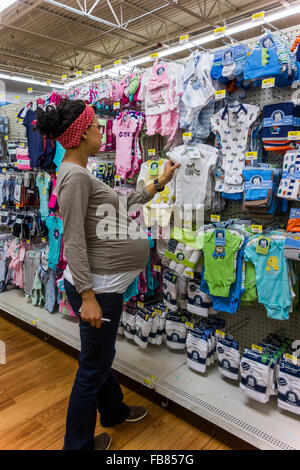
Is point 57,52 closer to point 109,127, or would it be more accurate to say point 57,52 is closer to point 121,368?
point 109,127

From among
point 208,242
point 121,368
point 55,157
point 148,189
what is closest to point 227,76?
point 148,189

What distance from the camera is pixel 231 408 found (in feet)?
6.89

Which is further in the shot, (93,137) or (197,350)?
(197,350)

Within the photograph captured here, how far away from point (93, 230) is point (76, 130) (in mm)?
474

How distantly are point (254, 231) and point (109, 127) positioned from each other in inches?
65.0

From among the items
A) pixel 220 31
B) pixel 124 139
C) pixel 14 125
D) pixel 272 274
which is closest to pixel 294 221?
pixel 272 274

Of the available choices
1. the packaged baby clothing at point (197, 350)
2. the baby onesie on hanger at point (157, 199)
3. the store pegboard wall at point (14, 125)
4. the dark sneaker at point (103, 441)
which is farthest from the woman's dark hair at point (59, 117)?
the store pegboard wall at point (14, 125)

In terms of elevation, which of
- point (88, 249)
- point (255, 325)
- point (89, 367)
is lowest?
point (255, 325)

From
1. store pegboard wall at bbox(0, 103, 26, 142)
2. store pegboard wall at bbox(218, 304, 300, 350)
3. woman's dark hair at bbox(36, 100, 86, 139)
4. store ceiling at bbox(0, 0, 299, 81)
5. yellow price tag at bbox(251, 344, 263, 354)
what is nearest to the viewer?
woman's dark hair at bbox(36, 100, 86, 139)

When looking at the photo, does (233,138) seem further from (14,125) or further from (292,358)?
(14,125)

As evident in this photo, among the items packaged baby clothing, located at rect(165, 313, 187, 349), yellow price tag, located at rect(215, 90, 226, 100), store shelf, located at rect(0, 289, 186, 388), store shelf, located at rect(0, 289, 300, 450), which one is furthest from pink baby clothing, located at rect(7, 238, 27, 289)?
yellow price tag, located at rect(215, 90, 226, 100)

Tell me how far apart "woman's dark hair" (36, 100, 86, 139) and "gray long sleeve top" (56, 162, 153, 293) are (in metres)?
0.17

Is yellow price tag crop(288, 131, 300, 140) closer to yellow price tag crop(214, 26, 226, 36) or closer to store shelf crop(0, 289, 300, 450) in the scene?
yellow price tag crop(214, 26, 226, 36)

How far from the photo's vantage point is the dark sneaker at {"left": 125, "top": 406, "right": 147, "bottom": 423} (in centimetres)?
225
